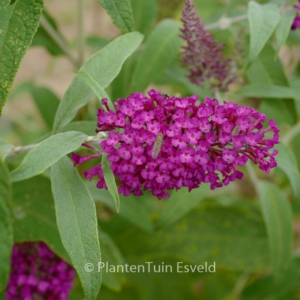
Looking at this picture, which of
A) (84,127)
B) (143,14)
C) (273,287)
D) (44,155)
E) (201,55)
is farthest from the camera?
(273,287)

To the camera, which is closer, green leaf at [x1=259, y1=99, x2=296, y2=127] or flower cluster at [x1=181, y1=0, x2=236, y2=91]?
flower cluster at [x1=181, y1=0, x2=236, y2=91]

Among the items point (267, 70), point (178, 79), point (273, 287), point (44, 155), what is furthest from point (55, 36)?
point (273, 287)

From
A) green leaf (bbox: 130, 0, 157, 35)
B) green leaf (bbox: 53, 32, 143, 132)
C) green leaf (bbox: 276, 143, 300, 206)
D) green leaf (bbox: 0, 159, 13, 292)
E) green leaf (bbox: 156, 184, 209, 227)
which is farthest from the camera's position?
green leaf (bbox: 130, 0, 157, 35)

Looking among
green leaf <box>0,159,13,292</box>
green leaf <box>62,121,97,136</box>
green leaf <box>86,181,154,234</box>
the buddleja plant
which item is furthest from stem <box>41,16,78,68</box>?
green leaf <box>0,159,13,292</box>

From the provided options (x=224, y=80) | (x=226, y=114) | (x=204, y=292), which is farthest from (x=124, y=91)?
(x=204, y=292)

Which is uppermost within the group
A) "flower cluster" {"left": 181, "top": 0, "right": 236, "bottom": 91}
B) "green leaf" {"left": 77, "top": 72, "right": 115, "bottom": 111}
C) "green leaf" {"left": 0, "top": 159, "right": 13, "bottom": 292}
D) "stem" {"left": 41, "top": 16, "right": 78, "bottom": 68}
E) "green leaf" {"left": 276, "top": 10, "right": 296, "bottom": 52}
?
"stem" {"left": 41, "top": 16, "right": 78, "bottom": 68}

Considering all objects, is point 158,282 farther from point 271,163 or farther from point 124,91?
point 271,163

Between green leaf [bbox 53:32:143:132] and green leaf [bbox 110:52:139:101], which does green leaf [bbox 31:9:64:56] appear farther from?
green leaf [bbox 53:32:143:132]

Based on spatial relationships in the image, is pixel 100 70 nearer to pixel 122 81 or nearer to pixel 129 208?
pixel 122 81

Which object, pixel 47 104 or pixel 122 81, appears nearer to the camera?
pixel 122 81
